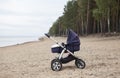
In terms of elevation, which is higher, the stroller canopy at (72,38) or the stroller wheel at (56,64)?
the stroller canopy at (72,38)

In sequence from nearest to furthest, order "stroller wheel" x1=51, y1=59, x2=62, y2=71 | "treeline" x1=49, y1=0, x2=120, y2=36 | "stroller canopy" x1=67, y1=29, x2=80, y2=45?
"stroller canopy" x1=67, y1=29, x2=80, y2=45
"stroller wheel" x1=51, y1=59, x2=62, y2=71
"treeline" x1=49, y1=0, x2=120, y2=36

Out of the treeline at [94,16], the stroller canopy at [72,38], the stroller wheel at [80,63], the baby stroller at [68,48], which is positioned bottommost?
the stroller wheel at [80,63]

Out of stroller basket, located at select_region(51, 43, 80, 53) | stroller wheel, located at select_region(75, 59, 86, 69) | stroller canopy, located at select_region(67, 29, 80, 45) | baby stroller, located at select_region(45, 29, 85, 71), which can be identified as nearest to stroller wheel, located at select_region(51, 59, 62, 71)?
baby stroller, located at select_region(45, 29, 85, 71)

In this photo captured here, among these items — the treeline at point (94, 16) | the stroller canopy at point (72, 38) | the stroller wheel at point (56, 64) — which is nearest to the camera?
the stroller canopy at point (72, 38)

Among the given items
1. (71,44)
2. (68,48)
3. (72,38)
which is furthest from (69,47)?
(72,38)

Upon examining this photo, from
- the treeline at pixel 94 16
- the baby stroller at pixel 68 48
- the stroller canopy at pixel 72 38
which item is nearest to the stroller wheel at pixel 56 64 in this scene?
the baby stroller at pixel 68 48

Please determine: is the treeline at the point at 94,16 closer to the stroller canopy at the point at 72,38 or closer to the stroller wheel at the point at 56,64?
the stroller canopy at the point at 72,38

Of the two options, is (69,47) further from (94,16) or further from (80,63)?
(94,16)

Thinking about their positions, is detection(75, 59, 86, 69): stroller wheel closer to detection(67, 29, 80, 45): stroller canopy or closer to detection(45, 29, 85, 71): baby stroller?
detection(45, 29, 85, 71): baby stroller

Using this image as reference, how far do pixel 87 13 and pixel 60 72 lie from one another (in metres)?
54.0

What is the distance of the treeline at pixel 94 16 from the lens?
49.0 m

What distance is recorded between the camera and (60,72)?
40.1ft

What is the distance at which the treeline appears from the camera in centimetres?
4903

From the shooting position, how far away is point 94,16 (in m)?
55.6
